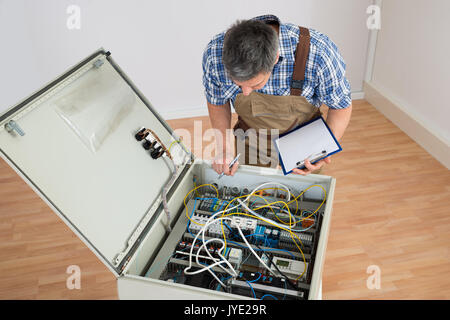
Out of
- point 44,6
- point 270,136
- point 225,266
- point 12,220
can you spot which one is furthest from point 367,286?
point 44,6

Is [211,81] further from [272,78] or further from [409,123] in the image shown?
[409,123]

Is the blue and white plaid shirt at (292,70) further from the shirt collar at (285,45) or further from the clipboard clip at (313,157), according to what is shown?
the clipboard clip at (313,157)

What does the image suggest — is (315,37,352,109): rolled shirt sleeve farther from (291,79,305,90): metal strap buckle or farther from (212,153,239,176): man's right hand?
(212,153,239,176): man's right hand

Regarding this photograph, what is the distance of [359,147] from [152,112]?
2.13m

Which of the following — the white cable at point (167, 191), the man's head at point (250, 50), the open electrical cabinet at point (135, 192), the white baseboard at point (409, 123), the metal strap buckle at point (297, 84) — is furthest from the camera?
the white baseboard at point (409, 123)

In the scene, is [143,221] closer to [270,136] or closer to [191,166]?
[191,166]

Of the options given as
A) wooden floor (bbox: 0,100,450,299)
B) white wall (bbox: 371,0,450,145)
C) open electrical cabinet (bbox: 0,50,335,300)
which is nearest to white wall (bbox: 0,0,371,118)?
white wall (bbox: 371,0,450,145)

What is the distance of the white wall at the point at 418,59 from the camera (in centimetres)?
277

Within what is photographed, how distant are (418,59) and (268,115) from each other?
1.91 meters

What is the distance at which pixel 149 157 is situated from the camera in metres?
1.43

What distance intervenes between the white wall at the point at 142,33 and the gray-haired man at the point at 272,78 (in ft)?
5.52

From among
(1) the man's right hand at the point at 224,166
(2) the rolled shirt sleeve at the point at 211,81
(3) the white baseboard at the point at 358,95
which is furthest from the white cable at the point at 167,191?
(3) the white baseboard at the point at 358,95

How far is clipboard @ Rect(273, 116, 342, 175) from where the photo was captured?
60.6 inches

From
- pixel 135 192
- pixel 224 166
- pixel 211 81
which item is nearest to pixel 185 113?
pixel 211 81
